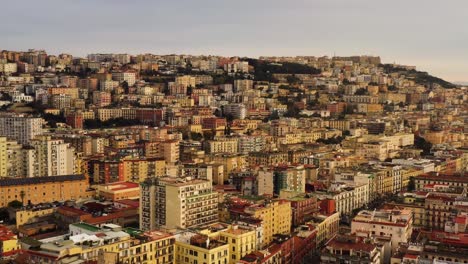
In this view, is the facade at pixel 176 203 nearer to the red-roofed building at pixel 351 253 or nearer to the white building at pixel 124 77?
the red-roofed building at pixel 351 253

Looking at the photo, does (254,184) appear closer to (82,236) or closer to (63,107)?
(82,236)

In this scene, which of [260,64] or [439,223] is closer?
[439,223]

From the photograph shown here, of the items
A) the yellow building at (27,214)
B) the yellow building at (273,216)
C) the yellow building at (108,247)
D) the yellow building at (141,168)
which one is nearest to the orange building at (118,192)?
the yellow building at (27,214)

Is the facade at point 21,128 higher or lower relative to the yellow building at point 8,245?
higher

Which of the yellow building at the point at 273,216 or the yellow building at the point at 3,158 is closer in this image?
the yellow building at the point at 273,216

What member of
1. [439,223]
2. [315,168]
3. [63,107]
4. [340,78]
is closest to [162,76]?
[63,107]

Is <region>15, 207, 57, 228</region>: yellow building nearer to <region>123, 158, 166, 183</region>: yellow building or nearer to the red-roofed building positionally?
<region>123, 158, 166, 183</region>: yellow building

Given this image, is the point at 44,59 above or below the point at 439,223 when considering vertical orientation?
above

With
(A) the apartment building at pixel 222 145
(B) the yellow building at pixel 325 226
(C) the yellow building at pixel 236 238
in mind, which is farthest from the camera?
(A) the apartment building at pixel 222 145

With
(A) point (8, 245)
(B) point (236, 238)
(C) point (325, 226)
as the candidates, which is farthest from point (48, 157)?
(B) point (236, 238)
